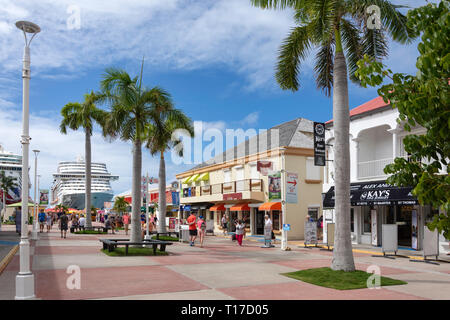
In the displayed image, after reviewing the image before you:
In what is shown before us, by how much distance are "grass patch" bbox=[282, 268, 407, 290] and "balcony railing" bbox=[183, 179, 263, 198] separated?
21511mm

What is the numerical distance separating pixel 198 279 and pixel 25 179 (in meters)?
4.73

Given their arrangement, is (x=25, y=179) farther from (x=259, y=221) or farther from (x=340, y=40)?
(x=259, y=221)

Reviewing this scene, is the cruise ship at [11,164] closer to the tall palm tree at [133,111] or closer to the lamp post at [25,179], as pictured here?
the tall palm tree at [133,111]

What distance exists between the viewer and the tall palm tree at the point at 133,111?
57.3 ft

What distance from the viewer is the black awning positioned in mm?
18234

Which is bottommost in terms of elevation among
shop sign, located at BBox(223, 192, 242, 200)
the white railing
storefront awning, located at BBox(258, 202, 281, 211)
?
storefront awning, located at BBox(258, 202, 281, 211)

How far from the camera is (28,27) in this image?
339 inches

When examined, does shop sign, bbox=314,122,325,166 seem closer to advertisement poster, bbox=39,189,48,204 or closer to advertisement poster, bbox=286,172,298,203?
advertisement poster, bbox=286,172,298,203

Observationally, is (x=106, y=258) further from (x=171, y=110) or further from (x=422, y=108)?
(x=422, y=108)

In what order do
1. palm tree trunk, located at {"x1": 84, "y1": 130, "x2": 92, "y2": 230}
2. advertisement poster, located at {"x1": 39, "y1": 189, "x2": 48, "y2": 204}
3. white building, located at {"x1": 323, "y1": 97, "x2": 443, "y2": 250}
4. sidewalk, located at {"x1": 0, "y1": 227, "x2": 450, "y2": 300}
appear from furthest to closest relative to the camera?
advertisement poster, located at {"x1": 39, "y1": 189, "x2": 48, "y2": 204} < palm tree trunk, located at {"x1": 84, "y1": 130, "x2": 92, "y2": 230} < white building, located at {"x1": 323, "y1": 97, "x2": 443, "y2": 250} < sidewalk, located at {"x1": 0, "y1": 227, "x2": 450, "y2": 300}

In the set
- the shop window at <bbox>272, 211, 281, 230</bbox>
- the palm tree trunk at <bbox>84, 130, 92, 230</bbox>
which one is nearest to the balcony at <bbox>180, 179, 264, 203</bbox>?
the shop window at <bbox>272, 211, 281, 230</bbox>

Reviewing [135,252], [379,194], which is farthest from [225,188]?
[135,252]
